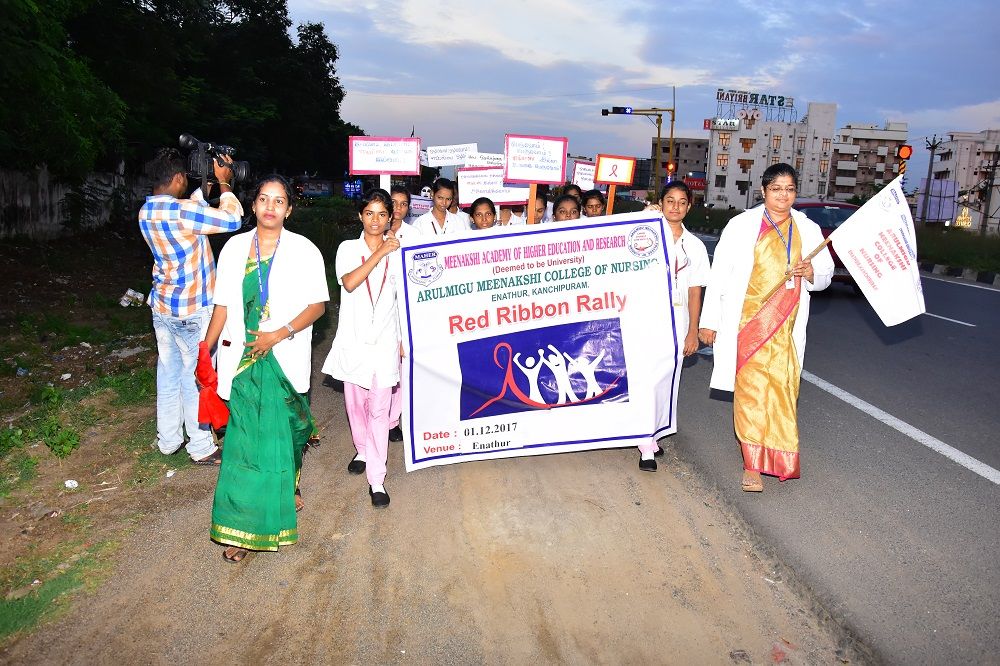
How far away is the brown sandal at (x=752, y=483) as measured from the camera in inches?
183

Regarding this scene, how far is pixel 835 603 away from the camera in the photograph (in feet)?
11.1

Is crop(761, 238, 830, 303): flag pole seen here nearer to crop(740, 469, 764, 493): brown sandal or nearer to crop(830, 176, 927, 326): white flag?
crop(830, 176, 927, 326): white flag

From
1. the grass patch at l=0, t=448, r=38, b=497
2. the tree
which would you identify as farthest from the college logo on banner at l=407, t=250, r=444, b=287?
the tree

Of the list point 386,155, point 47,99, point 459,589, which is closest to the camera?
point 459,589

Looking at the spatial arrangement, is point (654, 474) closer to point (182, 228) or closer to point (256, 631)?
point (256, 631)

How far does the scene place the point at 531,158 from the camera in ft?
25.7

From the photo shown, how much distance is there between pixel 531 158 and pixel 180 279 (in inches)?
158

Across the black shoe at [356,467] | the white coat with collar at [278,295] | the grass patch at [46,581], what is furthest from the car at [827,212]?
the grass patch at [46,581]

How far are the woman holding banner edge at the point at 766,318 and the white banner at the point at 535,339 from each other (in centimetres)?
36

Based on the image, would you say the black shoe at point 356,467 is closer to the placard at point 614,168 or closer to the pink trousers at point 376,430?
the pink trousers at point 376,430

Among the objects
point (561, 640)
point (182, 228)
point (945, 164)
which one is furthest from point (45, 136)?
point (945, 164)

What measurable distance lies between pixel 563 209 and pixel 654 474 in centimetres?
260

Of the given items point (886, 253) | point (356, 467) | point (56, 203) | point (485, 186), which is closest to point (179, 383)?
point (356, 467)

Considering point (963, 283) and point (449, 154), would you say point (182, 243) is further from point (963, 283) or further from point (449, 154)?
point (963, 283)
